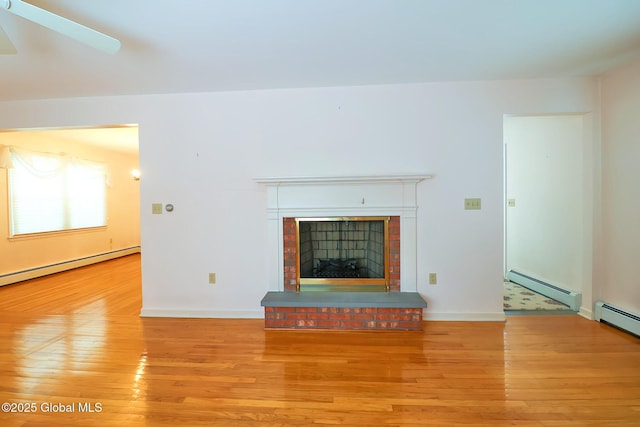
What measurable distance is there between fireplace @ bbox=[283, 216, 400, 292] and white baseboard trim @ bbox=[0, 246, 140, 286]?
4174 mm

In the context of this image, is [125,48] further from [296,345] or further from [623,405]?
[623,405]

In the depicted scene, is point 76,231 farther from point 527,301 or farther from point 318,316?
point 527,301

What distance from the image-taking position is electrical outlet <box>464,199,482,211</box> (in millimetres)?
2781

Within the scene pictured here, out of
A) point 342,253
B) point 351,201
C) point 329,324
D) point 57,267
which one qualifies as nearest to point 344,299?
point 329,324

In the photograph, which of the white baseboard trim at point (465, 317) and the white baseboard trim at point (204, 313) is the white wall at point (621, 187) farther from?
the white baseboard trim at point (204, 313)

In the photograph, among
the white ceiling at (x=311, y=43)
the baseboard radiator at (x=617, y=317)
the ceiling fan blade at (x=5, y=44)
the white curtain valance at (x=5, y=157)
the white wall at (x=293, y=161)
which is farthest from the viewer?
the white curtain valance at (x=5, y=157)

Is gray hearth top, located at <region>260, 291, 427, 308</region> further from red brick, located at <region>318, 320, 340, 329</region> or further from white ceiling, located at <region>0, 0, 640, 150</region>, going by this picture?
white ceiling, located at <region>0, 0, 640, 150</region>

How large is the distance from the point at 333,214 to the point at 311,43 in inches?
56.7

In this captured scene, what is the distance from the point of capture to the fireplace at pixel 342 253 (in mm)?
2865

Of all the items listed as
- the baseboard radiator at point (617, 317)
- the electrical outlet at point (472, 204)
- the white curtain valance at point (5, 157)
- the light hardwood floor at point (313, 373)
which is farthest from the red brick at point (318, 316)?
the white curtain valance at point (5, 157)

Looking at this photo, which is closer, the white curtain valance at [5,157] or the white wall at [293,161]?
the white wall at [293,161]

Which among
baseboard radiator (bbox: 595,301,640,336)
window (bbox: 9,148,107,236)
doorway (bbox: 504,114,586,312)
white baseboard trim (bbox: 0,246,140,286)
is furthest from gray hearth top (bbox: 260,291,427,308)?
window (bbox: 9,148,107,236)

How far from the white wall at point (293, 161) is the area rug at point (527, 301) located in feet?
1.88

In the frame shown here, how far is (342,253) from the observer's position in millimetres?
3086
